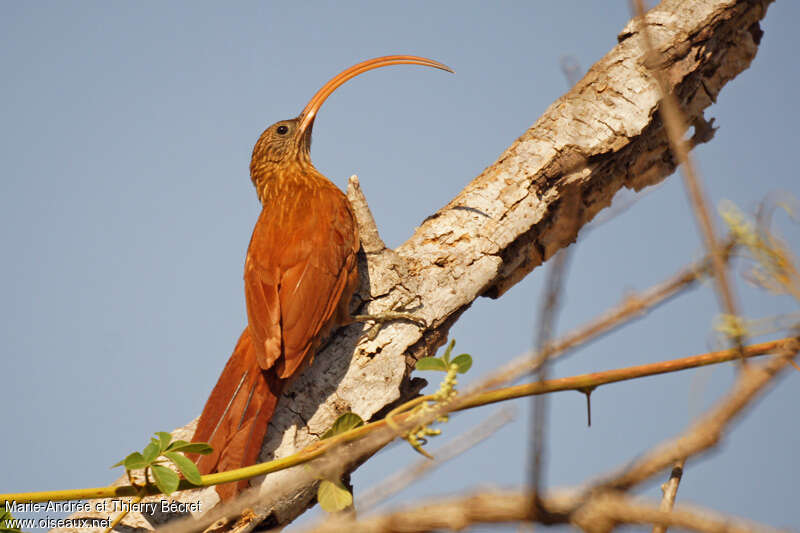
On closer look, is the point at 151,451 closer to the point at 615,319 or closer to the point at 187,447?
the point at 187,447

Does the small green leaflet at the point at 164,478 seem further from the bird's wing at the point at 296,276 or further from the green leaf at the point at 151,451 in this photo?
the bird's wing at the point at 296,276

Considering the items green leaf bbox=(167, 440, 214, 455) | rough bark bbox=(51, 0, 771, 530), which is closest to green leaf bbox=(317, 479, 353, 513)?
green leaf bbox=(167, 440, 214, 455)

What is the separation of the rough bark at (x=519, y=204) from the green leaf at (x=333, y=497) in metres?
0.69

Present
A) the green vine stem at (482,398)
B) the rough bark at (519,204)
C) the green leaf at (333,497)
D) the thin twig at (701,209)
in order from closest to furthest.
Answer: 1. the thin twig at (701,209)
2. the green vine stem at (482,398)
3. the green leaf at (333,497)
4. the rough bark at (519,204)

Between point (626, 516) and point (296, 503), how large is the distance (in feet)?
7.38

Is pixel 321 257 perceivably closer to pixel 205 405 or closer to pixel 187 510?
pixel 205 405

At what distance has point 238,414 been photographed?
2723 millimetres

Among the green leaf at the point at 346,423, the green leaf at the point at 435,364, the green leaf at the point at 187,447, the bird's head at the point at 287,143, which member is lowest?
the green leaf at the point at 346,423

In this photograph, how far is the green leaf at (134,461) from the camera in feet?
6.44

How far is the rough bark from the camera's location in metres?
2.96

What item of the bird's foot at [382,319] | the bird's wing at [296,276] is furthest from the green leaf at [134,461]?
the bird's foot at [382,319]

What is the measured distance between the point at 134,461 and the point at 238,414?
2.48ft

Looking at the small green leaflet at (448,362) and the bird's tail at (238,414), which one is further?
the bird's tail at (238,414)

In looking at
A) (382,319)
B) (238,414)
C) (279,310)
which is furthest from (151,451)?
(382,319)
